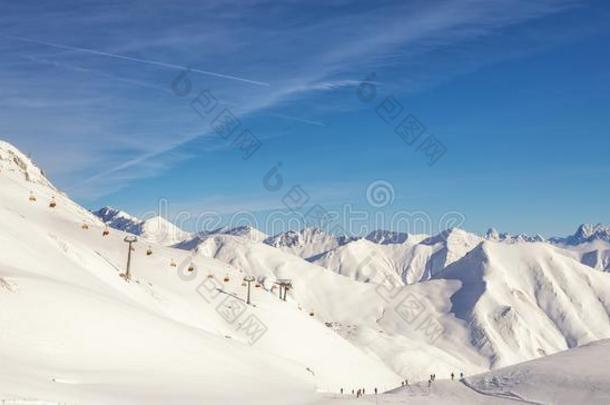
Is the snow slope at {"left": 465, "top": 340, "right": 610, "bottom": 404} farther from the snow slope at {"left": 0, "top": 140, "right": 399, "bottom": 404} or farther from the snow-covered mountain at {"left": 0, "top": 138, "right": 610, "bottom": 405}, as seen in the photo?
the snow slope at {"left": 0, "top": 140, "right": 399, "bottom": 404}

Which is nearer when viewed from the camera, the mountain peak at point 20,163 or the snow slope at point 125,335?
the snow slope at point 125,335

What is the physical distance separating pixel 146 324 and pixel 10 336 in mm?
13727

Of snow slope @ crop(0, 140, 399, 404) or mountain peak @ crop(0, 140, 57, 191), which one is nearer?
snow slope @ crop(0, 140, 399, 404)

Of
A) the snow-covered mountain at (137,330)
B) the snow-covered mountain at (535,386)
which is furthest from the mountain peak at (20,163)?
the snow-covered mountain at (535,386)

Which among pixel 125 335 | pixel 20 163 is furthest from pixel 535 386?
pixel 20 163

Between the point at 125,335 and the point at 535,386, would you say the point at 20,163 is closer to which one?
the point at 125,335

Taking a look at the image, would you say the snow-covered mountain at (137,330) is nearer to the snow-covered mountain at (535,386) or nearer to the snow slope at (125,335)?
the snow slope at (125,335)

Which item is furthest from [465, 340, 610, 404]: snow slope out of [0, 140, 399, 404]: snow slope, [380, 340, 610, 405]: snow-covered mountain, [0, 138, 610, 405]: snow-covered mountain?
[0, 140, 399, 404]: snow slope

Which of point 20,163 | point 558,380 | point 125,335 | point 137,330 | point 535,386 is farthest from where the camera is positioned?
point 20,163

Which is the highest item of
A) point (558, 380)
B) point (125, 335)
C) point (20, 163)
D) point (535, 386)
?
point (20, 163)

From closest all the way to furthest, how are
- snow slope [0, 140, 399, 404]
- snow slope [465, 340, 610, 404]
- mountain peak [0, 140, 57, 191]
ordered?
1. snow slope [0, 140, 399, 404]
2. snow slope [465, 340, 610, 404]
3. mountain peak [0, 140, 57, 191]

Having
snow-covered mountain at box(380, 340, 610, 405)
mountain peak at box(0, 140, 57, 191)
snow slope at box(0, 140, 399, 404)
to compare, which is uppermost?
mountain peak at box(0, 140, 57, 191)

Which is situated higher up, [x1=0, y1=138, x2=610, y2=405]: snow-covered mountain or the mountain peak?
the mountain peak

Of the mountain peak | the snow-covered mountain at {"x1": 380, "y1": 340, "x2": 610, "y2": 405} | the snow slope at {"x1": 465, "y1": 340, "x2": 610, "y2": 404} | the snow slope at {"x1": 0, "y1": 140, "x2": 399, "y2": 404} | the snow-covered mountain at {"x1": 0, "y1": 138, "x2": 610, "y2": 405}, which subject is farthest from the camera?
the mountain peak
